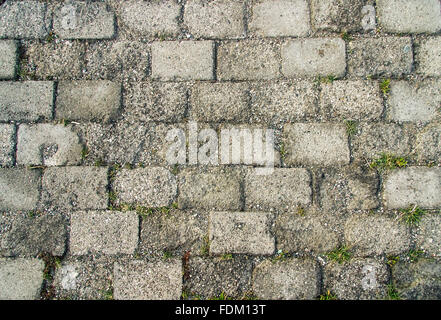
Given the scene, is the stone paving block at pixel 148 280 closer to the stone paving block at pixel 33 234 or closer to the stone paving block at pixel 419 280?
the stone paving block at pixel 33 234

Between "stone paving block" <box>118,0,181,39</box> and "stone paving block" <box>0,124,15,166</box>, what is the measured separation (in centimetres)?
112

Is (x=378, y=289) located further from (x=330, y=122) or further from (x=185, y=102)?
(x=185, y=102)

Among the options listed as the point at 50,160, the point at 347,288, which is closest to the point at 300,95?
the point at 347,288

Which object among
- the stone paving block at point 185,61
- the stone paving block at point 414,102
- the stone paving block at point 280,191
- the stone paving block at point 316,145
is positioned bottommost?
the stone paving block at point 280,191

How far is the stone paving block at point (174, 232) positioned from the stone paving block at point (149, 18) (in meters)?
1.37

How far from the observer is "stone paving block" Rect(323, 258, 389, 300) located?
2.47 metres

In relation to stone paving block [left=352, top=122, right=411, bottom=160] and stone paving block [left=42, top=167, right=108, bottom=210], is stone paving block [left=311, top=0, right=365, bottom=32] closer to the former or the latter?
stone paving block [left=352, top=122, right=411, bottom=160]

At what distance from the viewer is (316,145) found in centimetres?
259

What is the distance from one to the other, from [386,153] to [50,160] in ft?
8.06

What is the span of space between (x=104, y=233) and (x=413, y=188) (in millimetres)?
2232

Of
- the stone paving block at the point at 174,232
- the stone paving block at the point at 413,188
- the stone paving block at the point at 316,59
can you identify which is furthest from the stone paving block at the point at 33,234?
the stone paving block at the point at 413,188

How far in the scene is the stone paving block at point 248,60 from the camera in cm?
266

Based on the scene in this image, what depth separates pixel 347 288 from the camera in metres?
2.47

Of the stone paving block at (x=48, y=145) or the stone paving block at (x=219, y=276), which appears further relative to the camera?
the stone paving block at (x=48, y=145)
